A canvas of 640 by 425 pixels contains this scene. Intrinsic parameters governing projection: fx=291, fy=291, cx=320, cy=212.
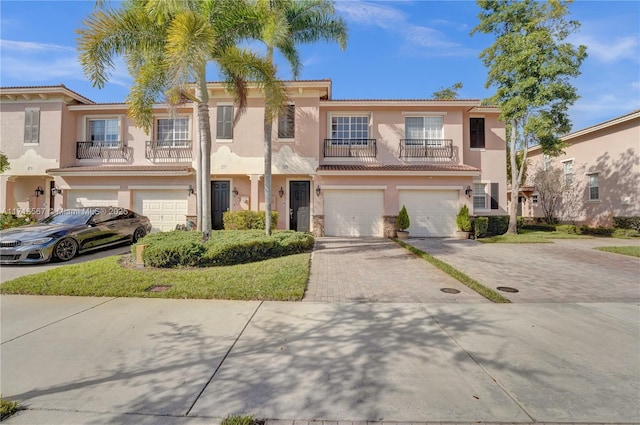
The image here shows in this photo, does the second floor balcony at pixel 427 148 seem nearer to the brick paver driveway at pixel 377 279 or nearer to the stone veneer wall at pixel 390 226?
the stone veneer wall at pixel 390 226

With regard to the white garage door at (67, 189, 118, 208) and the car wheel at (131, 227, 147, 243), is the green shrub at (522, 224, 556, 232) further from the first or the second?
the white garage door at (67, 189, 118, 208)

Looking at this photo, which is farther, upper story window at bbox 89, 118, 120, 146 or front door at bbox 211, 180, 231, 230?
upper story window at bbox 89, 118, 120, 146

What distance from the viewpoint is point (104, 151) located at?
15.4m

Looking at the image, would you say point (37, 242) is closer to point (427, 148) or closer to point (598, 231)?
point (427, 148)

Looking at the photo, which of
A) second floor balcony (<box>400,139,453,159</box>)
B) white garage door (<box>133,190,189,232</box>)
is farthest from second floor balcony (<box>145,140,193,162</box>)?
second floor balcony (<box>400,139,453,159</box>)

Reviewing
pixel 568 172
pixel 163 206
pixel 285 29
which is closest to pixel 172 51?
pixel 285 29

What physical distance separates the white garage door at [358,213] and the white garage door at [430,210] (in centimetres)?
Answer: 139

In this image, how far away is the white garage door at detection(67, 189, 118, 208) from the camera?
48.4 feet

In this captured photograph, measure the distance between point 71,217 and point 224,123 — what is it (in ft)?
24.5

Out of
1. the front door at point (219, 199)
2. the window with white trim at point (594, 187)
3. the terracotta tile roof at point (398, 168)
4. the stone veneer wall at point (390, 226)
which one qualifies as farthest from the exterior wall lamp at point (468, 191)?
the front door at point (219, 199)

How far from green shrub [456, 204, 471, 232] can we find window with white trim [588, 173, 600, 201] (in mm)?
10980

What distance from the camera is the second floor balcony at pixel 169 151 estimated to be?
49.2ft

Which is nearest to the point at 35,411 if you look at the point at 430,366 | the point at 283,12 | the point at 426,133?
the point at 430,366

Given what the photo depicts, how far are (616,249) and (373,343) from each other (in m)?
12.4
